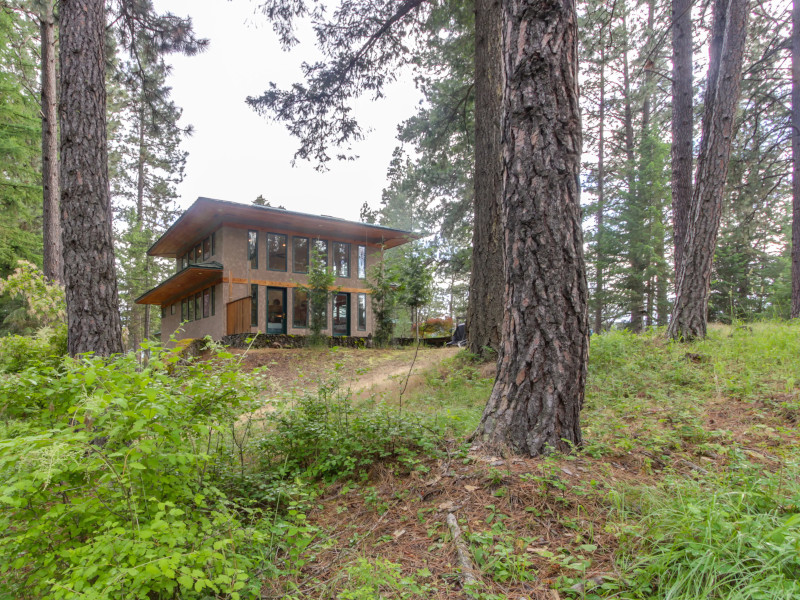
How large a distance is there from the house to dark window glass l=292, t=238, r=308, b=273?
44 millimetres

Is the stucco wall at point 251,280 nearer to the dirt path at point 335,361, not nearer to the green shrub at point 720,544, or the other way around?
the dirt path at point 335,361

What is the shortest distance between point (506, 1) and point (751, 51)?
1425 centimetres

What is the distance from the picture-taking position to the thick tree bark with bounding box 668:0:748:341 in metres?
6.40

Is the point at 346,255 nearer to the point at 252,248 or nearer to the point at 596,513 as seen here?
the point at 252,248

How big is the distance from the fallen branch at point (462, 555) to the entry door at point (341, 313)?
16.8 metres

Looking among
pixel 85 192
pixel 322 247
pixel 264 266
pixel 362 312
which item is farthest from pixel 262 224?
pixel 85 192

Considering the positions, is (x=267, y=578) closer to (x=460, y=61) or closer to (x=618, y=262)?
(x=460, y=61)

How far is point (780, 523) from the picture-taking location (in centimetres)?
175

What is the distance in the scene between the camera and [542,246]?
319 centimetres

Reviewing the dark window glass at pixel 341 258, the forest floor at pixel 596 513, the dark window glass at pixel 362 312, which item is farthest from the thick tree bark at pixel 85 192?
the dark window glass at pixel 362 312

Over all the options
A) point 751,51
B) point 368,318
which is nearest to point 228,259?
point 368,318

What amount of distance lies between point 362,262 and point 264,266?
457cm

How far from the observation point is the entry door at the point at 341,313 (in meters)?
19.1

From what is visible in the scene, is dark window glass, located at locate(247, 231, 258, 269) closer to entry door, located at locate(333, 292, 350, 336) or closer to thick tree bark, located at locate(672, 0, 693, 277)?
entry door, located at locate(333, 292, 350, 336)
